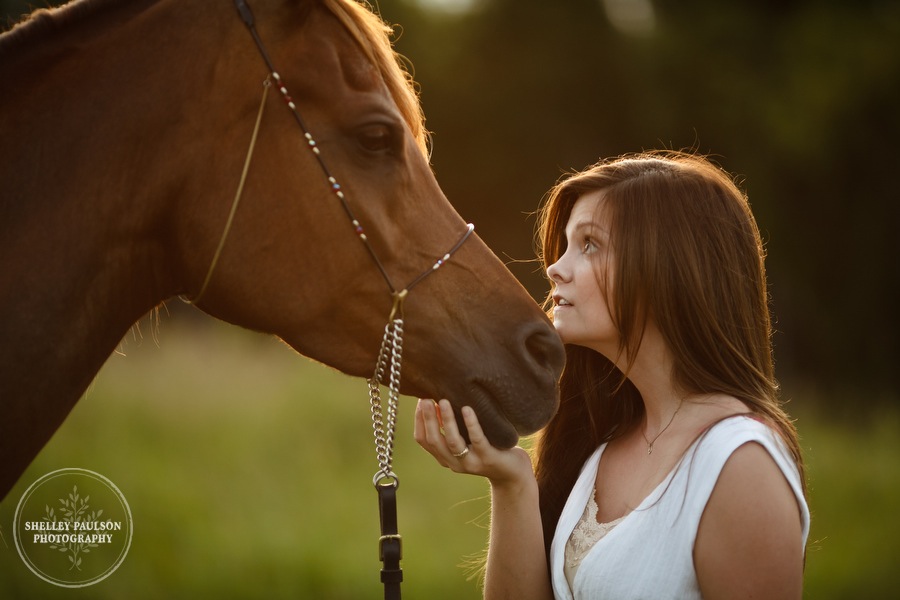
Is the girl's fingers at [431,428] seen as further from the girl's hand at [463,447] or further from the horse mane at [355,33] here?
the horse mane at [355,33]

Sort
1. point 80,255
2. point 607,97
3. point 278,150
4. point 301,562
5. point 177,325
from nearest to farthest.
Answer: point 80,255, point 278,150, point 301,562, point 177,325, point 607,97

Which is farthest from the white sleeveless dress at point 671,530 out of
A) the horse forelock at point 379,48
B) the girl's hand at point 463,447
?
the horse forelock at point 379,48

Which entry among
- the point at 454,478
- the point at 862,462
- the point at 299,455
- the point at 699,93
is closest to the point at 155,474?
the point at 299,455

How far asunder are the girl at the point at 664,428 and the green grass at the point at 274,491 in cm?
206

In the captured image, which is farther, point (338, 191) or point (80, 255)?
point (338, 191)

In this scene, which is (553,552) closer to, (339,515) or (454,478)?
(339,515)

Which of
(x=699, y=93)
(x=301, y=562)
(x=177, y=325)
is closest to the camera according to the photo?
(x=301, y=562)

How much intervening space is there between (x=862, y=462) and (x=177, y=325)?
8.35 metres

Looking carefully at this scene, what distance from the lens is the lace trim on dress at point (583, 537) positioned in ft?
7.40

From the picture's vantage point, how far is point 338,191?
6.83 feet

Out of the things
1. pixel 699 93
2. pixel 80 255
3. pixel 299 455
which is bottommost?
pixel 299 455

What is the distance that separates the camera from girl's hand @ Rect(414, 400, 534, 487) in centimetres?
215

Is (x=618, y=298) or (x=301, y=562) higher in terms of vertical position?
(x=618, y=298)

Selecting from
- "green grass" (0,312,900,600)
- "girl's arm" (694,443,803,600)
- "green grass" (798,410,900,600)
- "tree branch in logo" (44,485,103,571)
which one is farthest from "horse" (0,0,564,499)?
"green grass" (798,410,900,600)
